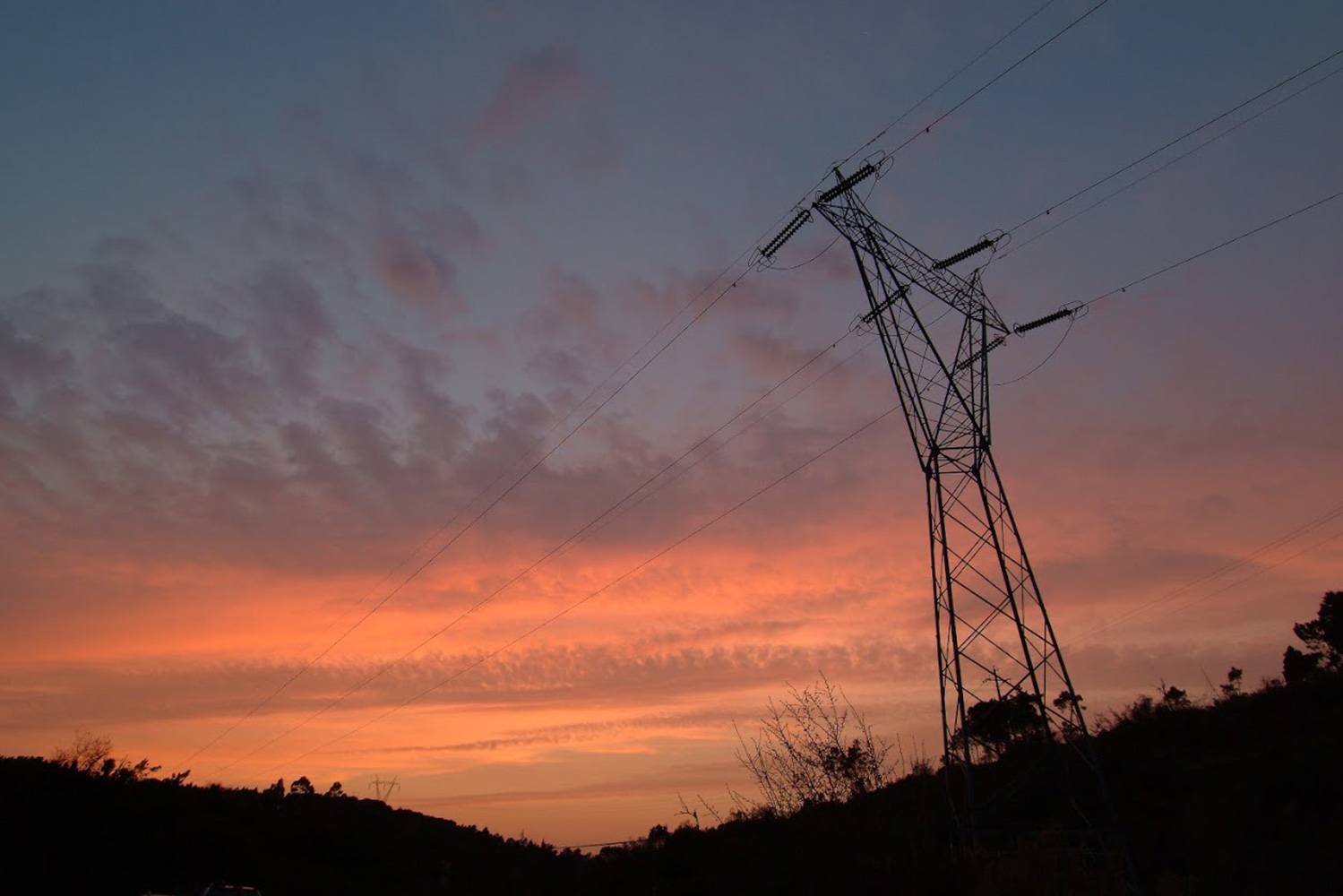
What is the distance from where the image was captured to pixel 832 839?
94.5 feet

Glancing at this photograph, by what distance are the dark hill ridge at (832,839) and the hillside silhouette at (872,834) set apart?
3.3 inches

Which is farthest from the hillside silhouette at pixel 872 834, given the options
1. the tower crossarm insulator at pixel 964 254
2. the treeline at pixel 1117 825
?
the tower crossarm insulator at pixel 964 254

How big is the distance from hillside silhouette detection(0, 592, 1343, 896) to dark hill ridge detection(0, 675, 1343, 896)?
85 mm

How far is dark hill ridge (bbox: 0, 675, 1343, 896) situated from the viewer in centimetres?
2295

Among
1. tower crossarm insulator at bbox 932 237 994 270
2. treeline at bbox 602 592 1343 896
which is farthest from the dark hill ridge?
tower crossarm insulator at bbox 932 237 994 270

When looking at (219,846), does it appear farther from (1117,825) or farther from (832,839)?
(1117,825)

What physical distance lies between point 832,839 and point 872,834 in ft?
4.25

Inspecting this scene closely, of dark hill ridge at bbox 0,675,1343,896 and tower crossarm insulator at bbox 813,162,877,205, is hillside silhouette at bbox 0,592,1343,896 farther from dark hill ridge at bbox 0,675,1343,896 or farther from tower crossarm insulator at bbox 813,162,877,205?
tower crossarm insulator at bbox 813,162,877,205

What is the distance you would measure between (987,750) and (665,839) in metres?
15.1

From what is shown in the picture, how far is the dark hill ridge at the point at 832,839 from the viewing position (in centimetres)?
2295

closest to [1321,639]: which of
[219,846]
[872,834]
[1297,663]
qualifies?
[1297,663]

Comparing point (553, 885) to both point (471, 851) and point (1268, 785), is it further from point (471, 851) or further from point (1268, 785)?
point (1268, 785)

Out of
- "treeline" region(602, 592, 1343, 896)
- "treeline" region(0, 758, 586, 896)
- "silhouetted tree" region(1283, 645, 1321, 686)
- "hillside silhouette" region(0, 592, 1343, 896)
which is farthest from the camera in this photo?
"silhouetted tree" region(1283, 645, 1321, 686)

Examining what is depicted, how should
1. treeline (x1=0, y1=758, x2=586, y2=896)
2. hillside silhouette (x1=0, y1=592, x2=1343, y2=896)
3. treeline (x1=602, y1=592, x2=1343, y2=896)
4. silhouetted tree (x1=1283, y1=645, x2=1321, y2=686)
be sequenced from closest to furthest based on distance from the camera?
treeline (x1=602, y1=592, x2=1343, y2=896)
hillside silhouette (x1=0, y1=592, x2=1343, y2=896)
treeline (x1=0, y1=758, x2=586, y2=896)
silhouetted tree (x1=1283, y1=645, x2=1321, y2=686)
